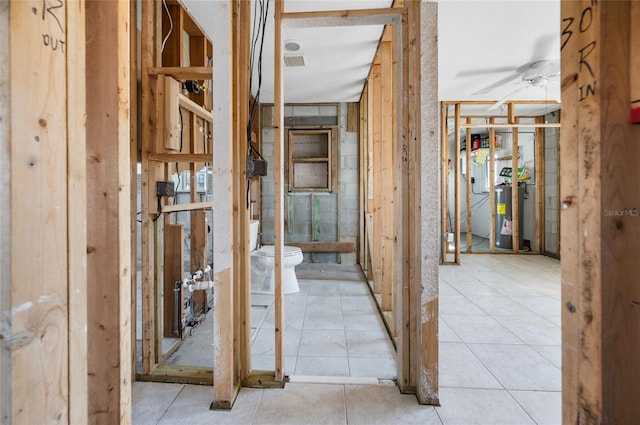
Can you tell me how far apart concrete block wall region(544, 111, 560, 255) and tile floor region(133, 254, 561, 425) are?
102 inches

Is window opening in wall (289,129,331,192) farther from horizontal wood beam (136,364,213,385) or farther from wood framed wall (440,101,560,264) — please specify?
horizontal wood beam (136,364,213,385)

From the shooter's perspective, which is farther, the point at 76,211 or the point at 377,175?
the point at 377,175

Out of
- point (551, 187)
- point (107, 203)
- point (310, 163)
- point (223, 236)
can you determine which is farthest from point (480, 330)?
point (551, 187)

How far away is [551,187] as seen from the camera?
493cm

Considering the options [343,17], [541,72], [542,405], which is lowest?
[542,405]

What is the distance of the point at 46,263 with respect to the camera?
589 millimetres

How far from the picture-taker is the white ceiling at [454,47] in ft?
7.47

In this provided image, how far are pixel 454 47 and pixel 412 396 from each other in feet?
9.90

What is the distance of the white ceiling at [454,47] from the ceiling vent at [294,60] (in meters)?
0.06

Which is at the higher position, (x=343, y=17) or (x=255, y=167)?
(x=343, y=17)

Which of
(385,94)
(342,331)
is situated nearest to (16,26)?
(342,331)

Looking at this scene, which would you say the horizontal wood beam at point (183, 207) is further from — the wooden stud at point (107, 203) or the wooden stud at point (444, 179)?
the wooden stud at point (444, 179)

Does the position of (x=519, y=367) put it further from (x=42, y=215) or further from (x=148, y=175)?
(x=148, y=175)

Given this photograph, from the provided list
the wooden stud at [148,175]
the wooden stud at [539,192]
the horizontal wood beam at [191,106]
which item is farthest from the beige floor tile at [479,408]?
the wooden stud at [539,192]
